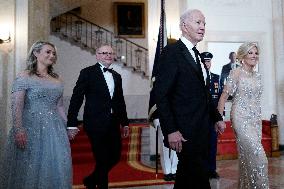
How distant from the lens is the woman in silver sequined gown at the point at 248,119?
3.14 meters

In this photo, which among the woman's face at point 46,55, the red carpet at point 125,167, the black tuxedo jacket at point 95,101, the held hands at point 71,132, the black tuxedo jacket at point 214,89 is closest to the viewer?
the woman's face at point 46,55

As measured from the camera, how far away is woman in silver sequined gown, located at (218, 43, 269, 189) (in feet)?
10.3

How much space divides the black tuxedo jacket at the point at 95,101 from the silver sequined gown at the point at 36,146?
49 centimetres

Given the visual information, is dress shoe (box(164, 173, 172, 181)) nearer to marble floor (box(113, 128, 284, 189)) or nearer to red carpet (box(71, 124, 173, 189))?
red carpet (box(71, 124, 173, 189))

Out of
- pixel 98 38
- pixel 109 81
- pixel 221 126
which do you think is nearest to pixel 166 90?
pixel 221 126

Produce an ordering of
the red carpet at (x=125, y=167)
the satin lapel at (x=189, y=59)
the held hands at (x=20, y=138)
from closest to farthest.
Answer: the satin lapel at (x=189, y=59), the held hands at (x=20, y=138), the red carpet at (x=125, y=167)

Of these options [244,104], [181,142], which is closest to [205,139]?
[181,142]

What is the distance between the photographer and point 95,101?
343cm

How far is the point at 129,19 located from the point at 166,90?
36.2 ft

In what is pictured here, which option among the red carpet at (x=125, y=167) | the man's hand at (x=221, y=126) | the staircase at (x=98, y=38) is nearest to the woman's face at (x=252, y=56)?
the man's hand at (x=221, y=126)

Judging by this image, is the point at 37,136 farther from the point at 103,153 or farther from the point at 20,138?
the point at 103,153

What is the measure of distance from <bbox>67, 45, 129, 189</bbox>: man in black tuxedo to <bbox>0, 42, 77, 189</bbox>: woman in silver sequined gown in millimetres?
439

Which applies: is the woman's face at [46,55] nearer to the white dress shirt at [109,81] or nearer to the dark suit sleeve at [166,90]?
the white dress shirt at [109,81]

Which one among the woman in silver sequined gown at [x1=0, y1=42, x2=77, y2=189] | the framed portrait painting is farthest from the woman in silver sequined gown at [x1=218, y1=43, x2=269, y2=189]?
the framed portrait painting
